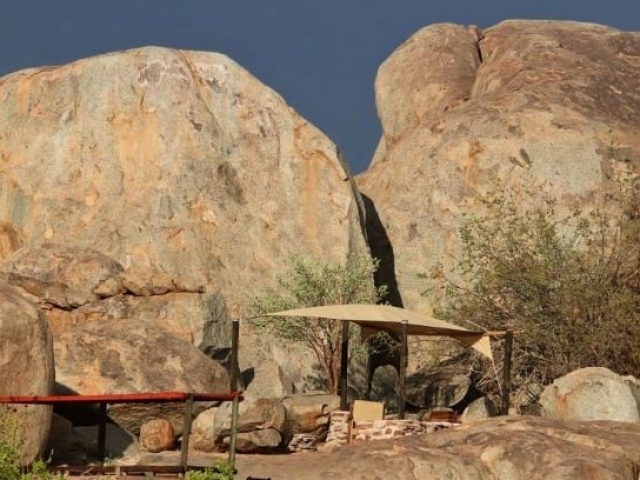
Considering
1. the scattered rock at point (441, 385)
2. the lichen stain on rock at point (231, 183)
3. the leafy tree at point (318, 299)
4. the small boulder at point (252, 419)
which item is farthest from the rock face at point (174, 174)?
the small boulder at point (252, 419)

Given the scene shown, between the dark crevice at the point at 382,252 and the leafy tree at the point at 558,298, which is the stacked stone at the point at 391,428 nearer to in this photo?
the leafy tree at the point at 558,298

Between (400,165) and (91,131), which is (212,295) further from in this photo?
(400,165)

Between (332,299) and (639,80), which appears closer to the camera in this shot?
(332,299)

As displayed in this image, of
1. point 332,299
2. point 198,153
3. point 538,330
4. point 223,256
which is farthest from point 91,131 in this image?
point 538,330

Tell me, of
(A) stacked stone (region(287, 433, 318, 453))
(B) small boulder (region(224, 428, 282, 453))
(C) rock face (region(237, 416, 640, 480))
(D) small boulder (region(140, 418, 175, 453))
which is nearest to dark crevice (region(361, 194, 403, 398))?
(A) stacked stone (region(287, 433, 318, 453))

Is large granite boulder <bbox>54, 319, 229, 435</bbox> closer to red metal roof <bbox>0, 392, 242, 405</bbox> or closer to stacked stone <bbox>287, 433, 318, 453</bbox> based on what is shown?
stacked stone <bbox>287, 433, 318, 453</bbox>

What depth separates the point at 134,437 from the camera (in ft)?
81.4

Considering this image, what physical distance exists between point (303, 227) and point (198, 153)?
3.61 m

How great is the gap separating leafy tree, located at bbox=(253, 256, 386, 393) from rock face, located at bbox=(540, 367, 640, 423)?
814 cm

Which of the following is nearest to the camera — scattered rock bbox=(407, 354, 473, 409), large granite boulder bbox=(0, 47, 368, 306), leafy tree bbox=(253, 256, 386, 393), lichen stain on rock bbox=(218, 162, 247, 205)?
scattered rock bbox=(407, 354, 473, 409)

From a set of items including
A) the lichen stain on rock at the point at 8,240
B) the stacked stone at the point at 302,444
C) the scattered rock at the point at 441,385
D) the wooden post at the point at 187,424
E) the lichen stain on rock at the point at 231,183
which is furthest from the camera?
the lichen stain on rock at the point at 8,240

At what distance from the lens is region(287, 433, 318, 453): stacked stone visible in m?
25.5

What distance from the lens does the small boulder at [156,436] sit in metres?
24.6

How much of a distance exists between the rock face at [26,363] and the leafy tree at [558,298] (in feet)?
44.7
